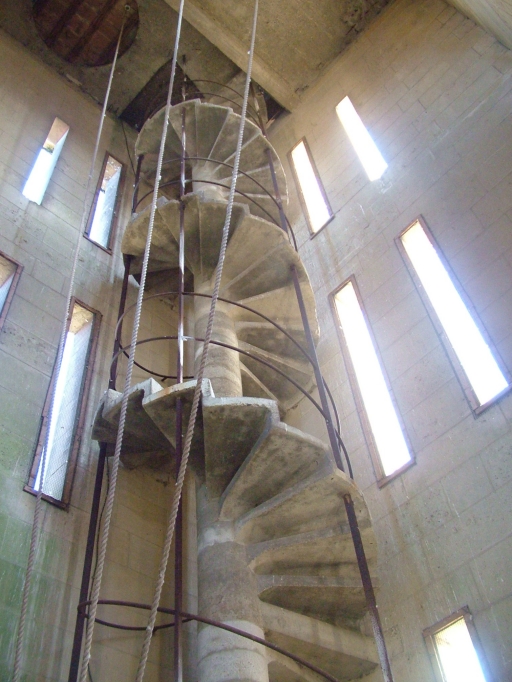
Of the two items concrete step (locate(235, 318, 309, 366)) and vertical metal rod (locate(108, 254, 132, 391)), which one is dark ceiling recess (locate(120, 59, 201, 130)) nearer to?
Answer: vertical metal rod (locate(108, 254, 132, 391))

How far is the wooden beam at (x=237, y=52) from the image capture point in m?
11.0

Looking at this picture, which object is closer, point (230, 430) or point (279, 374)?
point (230, 430)

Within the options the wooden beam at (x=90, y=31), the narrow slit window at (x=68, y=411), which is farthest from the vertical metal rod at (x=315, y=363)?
the wooden beam at (x=90, y=31)

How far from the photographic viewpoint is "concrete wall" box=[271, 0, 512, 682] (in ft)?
16.6

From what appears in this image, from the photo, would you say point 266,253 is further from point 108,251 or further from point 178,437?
point 178,437

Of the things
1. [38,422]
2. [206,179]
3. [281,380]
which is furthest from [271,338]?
[206,179]

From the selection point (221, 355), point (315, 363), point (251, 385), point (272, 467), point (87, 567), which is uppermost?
point (251, 385)

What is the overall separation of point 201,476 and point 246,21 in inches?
343

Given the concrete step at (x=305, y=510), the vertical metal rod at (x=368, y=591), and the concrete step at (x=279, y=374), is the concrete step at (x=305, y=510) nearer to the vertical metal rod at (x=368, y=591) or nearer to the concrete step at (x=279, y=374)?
the vertical metal rod at (x=368, y=591)

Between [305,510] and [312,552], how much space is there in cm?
→ 35

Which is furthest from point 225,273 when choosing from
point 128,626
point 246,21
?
point 246,21

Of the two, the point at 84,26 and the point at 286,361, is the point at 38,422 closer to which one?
the point at 286,361

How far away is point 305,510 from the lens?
193 inches

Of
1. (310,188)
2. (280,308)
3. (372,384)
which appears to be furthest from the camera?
(310,188)
